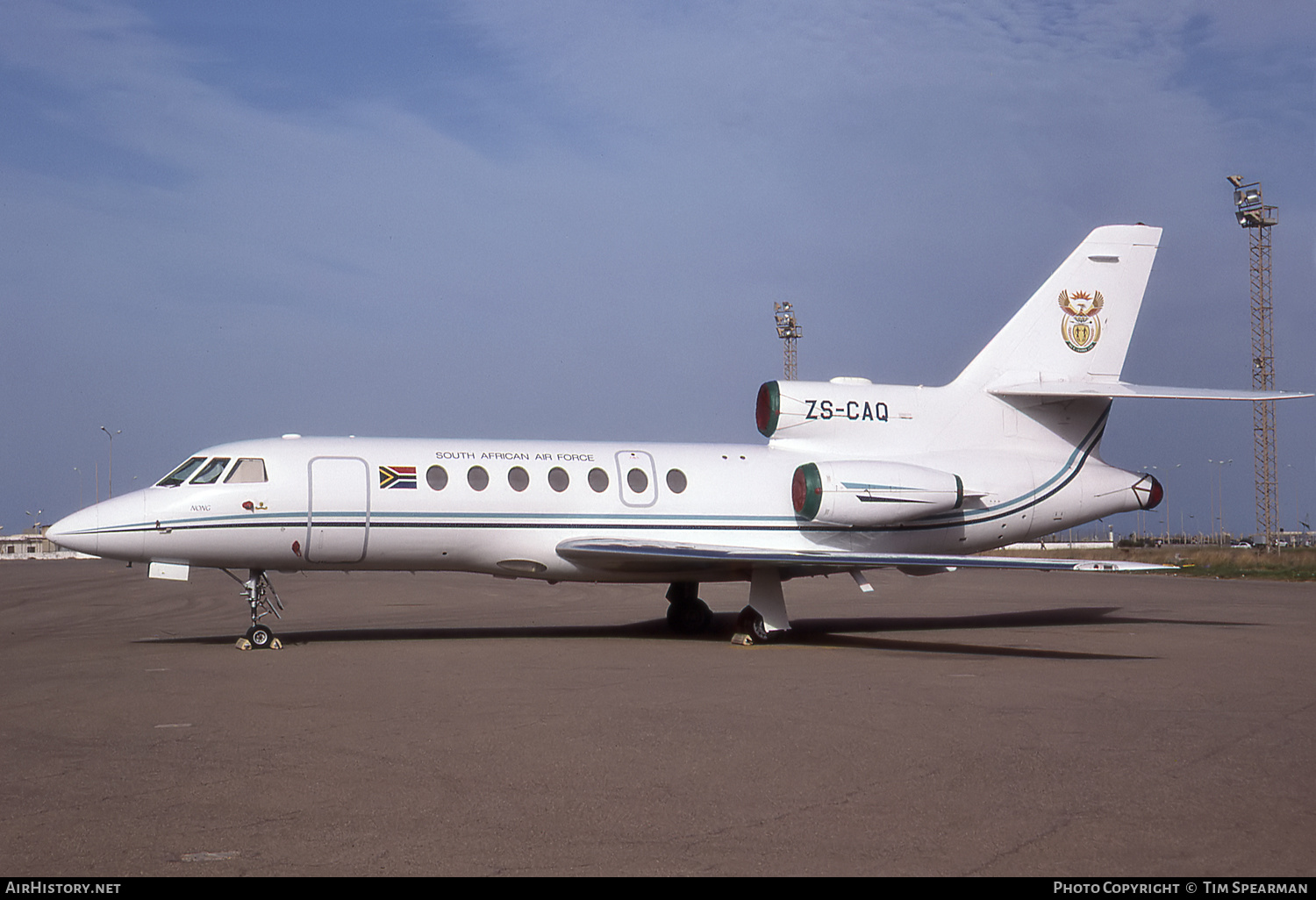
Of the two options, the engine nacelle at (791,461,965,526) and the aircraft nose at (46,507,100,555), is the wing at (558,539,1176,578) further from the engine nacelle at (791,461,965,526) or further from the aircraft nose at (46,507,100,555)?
the aircraft nose at (46,507,100,555)

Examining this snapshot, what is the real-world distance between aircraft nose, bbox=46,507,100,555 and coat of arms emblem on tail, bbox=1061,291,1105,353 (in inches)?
619

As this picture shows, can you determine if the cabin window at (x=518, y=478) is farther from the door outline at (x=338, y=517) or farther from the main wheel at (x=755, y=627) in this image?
the main wheel at (x=755, y=627)

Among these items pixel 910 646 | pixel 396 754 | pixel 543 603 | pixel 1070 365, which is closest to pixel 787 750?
pixel 396 754

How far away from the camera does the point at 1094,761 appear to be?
8.08 meters

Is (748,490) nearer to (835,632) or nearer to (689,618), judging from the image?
(689,618)

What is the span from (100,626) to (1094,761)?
17669 millimetres

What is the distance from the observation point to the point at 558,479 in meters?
17.8

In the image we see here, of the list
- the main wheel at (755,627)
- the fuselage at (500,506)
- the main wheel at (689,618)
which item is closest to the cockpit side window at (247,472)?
the fuselage at (500,506)

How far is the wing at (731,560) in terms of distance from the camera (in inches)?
617

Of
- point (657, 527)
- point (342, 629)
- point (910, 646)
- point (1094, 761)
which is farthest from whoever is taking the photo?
point (342, 629)

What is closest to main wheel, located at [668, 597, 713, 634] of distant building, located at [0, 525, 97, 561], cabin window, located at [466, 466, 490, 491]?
cabin window, located at [466, 466, 490, 491]

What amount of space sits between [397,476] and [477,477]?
119 centimetres
